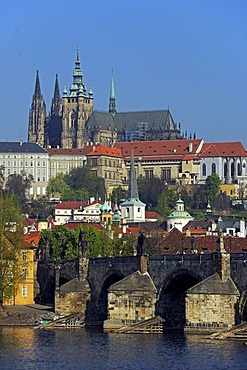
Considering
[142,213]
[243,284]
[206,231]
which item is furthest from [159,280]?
[142,213]

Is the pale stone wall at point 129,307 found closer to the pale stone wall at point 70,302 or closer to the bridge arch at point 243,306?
the bridge arch at point 243,306

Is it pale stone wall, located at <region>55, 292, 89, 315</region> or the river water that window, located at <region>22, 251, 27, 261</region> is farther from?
the river water

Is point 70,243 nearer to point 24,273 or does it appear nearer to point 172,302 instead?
point 24,273

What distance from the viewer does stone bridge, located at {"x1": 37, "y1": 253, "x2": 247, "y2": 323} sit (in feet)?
221

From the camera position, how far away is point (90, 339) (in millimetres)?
68188

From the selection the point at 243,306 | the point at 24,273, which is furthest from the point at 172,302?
the point at 24,273

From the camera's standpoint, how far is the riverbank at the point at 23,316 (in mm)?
76875

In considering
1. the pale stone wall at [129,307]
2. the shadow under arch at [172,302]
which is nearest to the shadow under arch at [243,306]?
the shadow under arch at [172,302]

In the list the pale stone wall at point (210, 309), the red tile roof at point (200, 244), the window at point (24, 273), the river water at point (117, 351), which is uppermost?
the red tile roof at point (200, 244)

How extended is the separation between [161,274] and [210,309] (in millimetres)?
6298

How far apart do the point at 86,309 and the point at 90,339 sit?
12.3 metres

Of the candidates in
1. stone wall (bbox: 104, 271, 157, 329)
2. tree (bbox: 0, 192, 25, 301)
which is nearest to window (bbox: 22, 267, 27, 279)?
tree (bbox: 0, 192, 25, 301)

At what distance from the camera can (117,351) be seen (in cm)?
6284

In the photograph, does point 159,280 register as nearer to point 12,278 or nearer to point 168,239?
point 12,278
